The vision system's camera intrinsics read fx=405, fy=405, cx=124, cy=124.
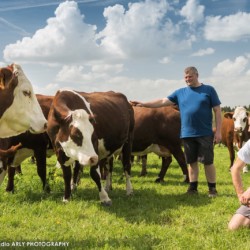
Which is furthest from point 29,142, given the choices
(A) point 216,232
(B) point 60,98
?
(A) point 216,232

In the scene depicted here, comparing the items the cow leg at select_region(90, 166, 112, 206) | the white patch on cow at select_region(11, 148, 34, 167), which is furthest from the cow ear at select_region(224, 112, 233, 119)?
the cow leg at select_region(90, 166, 112, 206)

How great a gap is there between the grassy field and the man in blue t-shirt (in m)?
0.75

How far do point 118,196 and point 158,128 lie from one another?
336 cm

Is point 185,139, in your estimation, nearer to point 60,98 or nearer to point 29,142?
point 60,98

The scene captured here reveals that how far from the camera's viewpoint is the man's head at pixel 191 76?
→ 25.4ft

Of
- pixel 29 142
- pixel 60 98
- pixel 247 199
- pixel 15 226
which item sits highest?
pixel 60 98

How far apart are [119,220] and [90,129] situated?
60.7 inches

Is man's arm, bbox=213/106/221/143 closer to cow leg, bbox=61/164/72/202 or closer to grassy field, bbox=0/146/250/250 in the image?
grassy field, bbox=0/146/250/250

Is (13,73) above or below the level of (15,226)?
above

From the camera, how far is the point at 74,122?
6504mm

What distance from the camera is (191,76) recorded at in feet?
25.4

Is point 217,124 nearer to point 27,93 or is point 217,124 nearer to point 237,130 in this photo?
point 27,93

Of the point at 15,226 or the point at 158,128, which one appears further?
the point at 158,128

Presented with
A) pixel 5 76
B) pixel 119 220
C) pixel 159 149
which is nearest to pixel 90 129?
pixel 119 220
